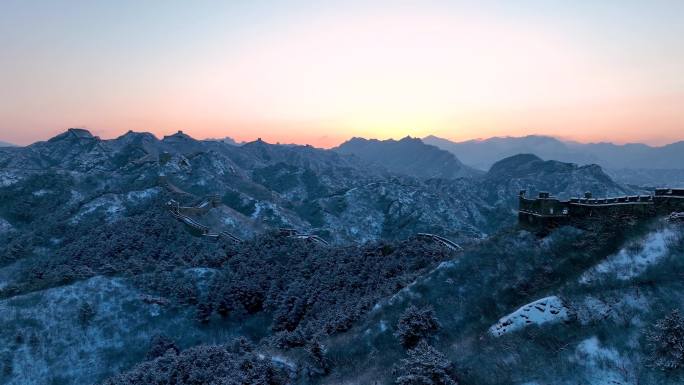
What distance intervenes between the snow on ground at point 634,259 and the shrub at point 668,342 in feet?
13.4

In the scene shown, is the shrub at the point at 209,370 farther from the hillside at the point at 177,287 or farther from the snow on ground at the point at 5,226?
the snow on ground at the point at 5,226

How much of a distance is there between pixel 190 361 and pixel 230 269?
22.9 m

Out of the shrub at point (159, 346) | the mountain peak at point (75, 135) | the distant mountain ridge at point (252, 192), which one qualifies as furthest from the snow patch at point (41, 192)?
the shrub at point (159, 346)

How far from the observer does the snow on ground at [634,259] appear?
2228 cm

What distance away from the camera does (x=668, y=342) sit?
57.8ft

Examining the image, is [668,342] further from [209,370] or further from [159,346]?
[159,346]

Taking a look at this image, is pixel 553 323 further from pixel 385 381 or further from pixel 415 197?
pixel 415 197

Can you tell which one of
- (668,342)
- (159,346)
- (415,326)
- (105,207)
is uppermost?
(668,342)

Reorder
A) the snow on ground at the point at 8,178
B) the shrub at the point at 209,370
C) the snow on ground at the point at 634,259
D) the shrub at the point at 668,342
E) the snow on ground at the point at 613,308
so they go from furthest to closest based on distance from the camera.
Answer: the snow on ground at the point at 8,178 → the shrub at the point at 209,370 → the snow on ground at the point at 634,259 → the snow on ground at the point at 613,308 → the shrub at the point at 668,342

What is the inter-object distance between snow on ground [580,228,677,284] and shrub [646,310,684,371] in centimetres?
407

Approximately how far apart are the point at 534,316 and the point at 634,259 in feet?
21.4

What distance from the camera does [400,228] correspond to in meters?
117

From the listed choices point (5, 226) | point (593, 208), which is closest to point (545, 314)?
point (593, 208)

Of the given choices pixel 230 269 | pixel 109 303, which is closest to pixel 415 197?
pixel 230 269
